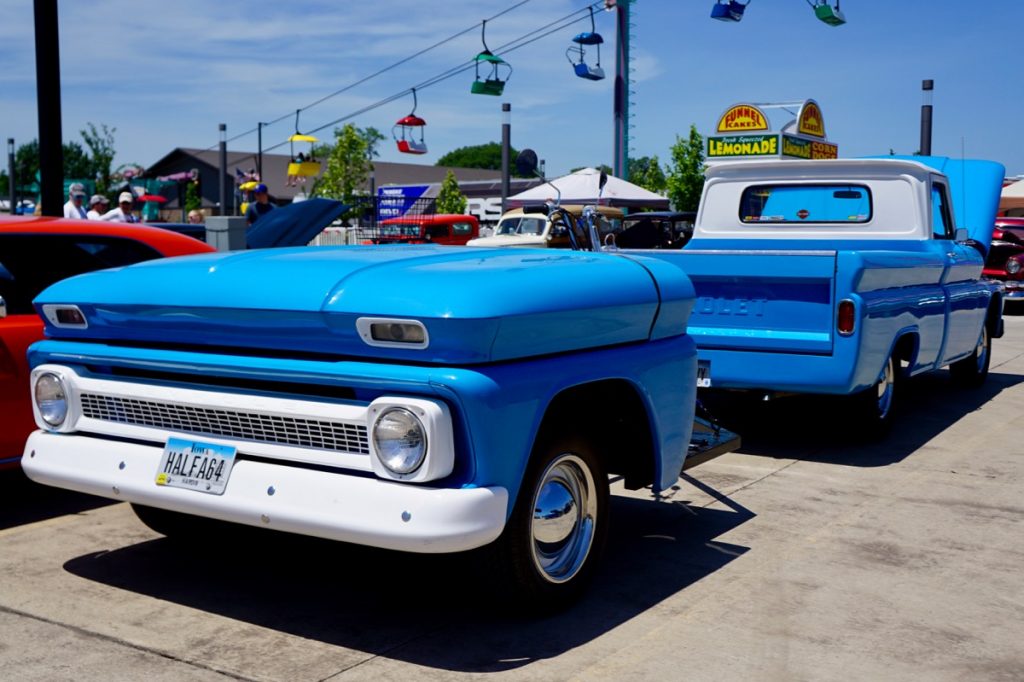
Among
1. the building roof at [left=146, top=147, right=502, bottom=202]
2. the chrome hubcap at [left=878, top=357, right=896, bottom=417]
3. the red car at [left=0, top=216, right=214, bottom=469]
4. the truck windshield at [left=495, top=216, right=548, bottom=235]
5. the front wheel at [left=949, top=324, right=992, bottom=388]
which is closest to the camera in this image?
the red car at [left=0, top=216, right=214, bottom=469]

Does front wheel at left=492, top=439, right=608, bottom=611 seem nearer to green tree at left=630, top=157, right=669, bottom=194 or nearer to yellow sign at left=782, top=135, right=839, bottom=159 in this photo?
yellow sign at left=782, top=135, right=839, bottom=159

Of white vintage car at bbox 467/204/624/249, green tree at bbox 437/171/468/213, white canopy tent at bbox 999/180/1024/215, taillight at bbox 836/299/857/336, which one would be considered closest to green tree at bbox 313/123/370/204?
green tree at bbox 437/171/468/213

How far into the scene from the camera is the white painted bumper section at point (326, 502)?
10.6 ft

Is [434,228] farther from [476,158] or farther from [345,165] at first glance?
[476,158]

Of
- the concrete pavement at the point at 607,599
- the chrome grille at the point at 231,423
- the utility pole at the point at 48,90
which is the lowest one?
the concrete pavement at the point at 607,599

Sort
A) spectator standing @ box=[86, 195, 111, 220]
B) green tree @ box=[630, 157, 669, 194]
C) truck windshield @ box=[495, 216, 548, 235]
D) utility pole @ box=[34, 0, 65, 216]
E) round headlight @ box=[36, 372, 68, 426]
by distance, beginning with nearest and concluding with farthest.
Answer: round headlight @ box=[36, 372, 68, 426] → utility pole @ box=[34, 0, 65, 216] → spectator standing @ box=[86, 195, 111, 220] → truck windshield @ box=[495, 216, 548, 235] → green tree @ box=[630, 157, 669, 194]

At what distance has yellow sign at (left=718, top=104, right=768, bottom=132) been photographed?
21625mm

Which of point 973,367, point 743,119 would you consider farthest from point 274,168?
point 973,367

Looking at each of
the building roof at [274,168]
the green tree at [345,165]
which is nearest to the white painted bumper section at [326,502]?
the green tree at [345,165]

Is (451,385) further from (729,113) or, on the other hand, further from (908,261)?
(729,113)

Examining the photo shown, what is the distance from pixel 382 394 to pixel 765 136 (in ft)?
61.0

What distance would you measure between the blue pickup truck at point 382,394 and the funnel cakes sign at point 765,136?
52.6 feet

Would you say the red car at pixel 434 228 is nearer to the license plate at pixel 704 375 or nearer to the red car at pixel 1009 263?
the red car at pixel 1009 263

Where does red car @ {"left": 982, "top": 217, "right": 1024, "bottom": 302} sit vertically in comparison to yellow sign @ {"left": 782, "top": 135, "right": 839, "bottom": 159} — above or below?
below
